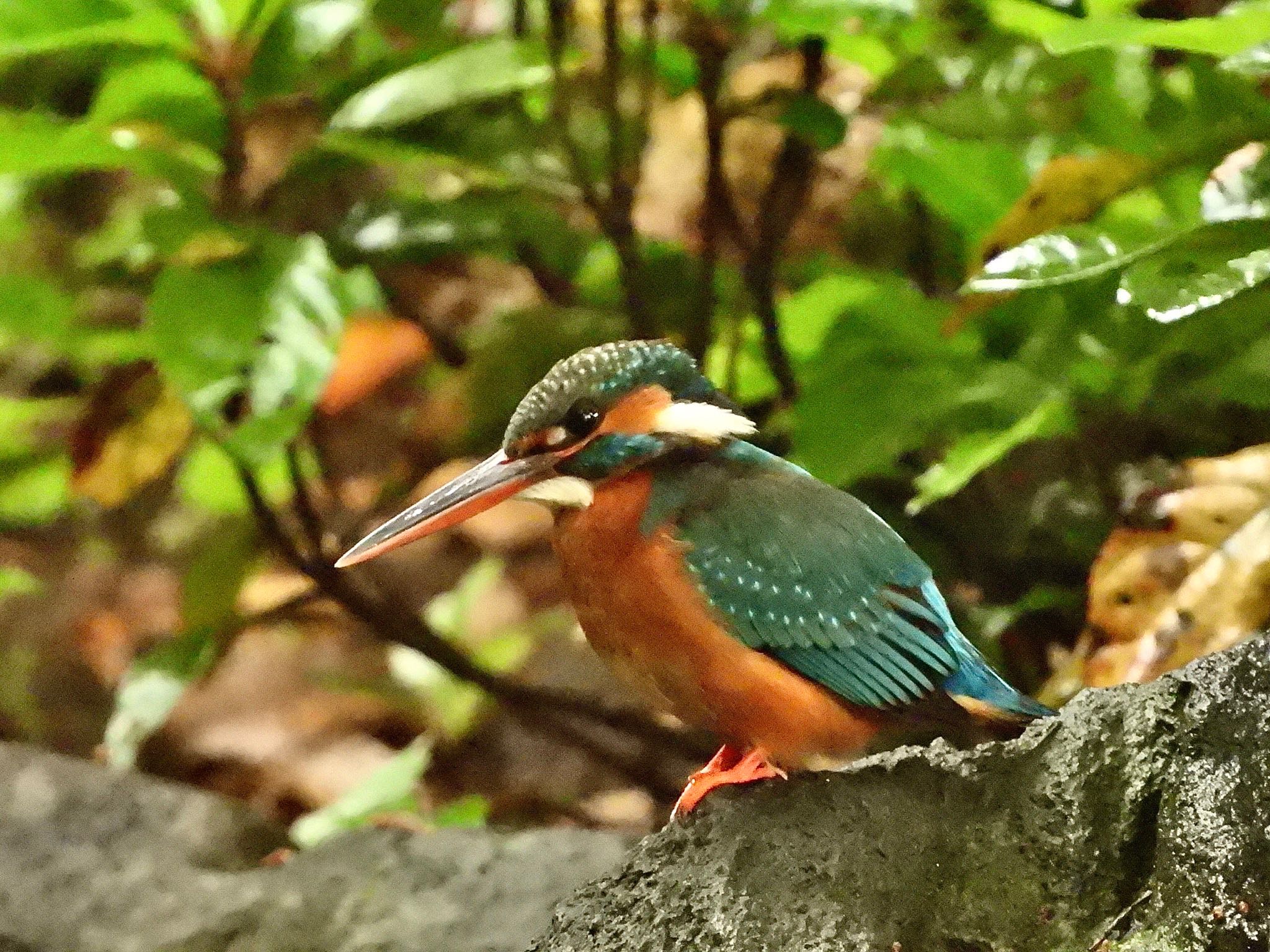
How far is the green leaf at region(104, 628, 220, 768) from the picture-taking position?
1979 mm

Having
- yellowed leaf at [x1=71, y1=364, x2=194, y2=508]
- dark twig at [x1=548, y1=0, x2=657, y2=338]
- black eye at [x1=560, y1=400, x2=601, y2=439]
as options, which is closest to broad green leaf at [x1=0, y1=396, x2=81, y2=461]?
yellowed leaf at [x1=71, y1=364, x2=194, y2=508]

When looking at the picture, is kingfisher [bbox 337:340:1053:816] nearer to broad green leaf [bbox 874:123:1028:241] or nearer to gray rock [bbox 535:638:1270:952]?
gray rock [bbox 535:638:1270:952]

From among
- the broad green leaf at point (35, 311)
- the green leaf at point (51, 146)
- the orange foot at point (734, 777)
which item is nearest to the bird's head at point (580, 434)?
the orange foot at point (734, 777)

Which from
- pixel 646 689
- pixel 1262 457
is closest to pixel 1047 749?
pixel 646 689

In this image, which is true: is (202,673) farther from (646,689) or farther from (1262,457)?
(1262,457)

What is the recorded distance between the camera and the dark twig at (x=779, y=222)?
204cm

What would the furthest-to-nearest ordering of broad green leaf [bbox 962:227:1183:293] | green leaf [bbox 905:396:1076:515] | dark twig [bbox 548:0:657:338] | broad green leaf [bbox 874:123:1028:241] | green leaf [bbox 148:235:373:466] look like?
broad green leaf [bbox 874:123:1028:241], dark twig [bbox 548:0:657:338], green leaf [bbox 148:235:373:466], green leaf [bbox 905:396:1076:515], broad green leaf [bbox 962:227:1183:293]

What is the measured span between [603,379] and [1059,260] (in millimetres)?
516

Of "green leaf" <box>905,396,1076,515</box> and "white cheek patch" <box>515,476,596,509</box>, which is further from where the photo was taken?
"green leaf" <box>905,396,1076,515</box>

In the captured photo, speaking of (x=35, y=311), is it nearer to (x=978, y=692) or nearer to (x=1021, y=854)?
(x=978, y=692)

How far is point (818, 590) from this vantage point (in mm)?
1194

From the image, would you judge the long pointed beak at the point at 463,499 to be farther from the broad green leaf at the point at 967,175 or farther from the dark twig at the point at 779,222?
the broad green leaf at the point at 967,175

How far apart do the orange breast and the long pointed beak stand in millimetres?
68

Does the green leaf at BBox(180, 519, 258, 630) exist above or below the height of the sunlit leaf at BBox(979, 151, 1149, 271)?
below
